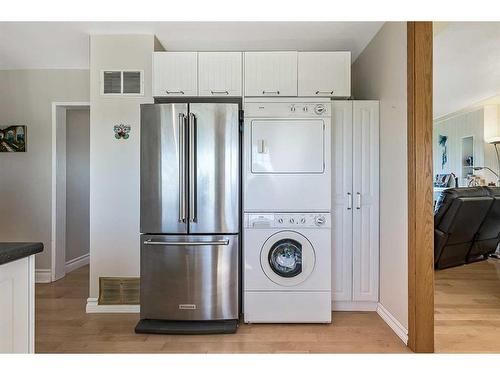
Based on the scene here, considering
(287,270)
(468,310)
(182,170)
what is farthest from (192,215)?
(468,310)

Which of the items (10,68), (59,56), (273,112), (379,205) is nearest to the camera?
(273,112)

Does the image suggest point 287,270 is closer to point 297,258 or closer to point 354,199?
point 297,258

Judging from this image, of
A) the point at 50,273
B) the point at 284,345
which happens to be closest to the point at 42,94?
the point at 50,273

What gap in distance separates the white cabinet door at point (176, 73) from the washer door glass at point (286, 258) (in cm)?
150

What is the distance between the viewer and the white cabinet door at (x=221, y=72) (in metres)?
3.03

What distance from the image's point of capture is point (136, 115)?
10.6 feet

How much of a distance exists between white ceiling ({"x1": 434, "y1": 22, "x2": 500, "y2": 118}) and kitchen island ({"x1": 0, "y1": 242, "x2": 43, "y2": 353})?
304cm

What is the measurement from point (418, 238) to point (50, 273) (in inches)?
159

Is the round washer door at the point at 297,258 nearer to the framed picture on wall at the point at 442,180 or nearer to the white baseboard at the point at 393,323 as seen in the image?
the white baseboard at the point at 393,323

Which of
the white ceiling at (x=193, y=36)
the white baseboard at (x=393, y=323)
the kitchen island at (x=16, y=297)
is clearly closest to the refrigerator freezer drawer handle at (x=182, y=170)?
the white ceiling at (x=193, y=36)
